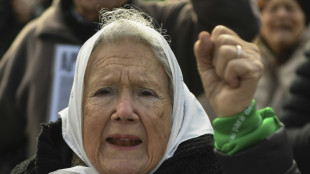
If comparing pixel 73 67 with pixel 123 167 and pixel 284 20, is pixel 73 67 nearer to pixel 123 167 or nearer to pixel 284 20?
pixel 123 167

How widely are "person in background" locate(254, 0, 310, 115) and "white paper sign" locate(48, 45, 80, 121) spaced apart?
163 centimetres

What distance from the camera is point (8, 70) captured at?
17.1 ft

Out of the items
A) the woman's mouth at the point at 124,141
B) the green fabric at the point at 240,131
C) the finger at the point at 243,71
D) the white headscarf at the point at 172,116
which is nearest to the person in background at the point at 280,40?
the white headscarf at the point at 172,116

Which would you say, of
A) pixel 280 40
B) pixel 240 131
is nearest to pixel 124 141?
pixel 240 131

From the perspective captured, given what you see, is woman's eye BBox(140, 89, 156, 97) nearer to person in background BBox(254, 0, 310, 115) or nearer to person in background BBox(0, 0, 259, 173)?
person in background BBox(0, 0, 259, 173)

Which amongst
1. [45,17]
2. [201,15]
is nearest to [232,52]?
[201,15]

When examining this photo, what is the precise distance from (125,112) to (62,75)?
5.80ft

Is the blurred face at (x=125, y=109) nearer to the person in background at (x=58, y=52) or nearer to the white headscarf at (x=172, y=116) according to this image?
the white headscarf at (x=172, y=116)

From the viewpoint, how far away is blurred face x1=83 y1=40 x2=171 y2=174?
3246mm

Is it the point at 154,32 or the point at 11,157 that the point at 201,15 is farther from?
the point at 11,157

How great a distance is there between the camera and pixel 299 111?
15.2 feet

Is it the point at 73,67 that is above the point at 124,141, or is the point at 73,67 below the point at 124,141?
below

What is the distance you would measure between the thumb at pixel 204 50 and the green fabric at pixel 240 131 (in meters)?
0.21

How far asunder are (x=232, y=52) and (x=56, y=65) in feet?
7.62
